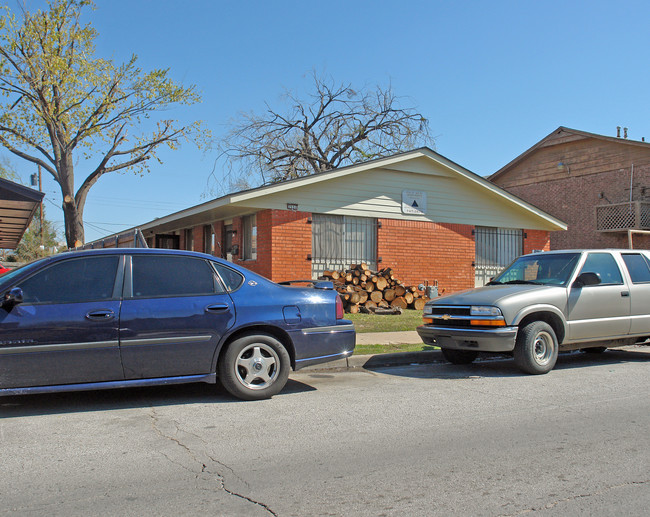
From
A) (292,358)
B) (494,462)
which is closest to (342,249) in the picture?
(292,358)

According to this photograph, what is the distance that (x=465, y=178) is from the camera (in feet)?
60.1

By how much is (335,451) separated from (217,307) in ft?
7.17

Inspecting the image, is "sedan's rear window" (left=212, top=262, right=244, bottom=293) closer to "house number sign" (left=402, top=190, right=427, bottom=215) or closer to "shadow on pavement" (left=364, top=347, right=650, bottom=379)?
"shadow on pavement" (left=364, top=347, right=650, bottom=379)

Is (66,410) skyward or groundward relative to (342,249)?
groundward

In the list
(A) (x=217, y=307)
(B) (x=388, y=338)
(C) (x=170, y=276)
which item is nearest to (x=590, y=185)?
(B) (x=388, y=338)

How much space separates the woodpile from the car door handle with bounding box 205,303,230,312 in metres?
8.81

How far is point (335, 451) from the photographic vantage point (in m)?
4.69

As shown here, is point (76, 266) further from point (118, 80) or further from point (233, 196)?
point (118, 80)

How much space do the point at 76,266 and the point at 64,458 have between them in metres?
2.10

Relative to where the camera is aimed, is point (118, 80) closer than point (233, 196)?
No

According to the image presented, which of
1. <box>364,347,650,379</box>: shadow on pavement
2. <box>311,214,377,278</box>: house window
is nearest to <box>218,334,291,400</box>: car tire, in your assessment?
<box>364,347,650,379</box>: shadow on pavement

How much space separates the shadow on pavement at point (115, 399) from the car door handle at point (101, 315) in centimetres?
99

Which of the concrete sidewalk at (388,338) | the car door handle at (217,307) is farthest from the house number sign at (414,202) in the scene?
the car door handle at (217,307)

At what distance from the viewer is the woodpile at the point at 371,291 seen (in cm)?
1513
